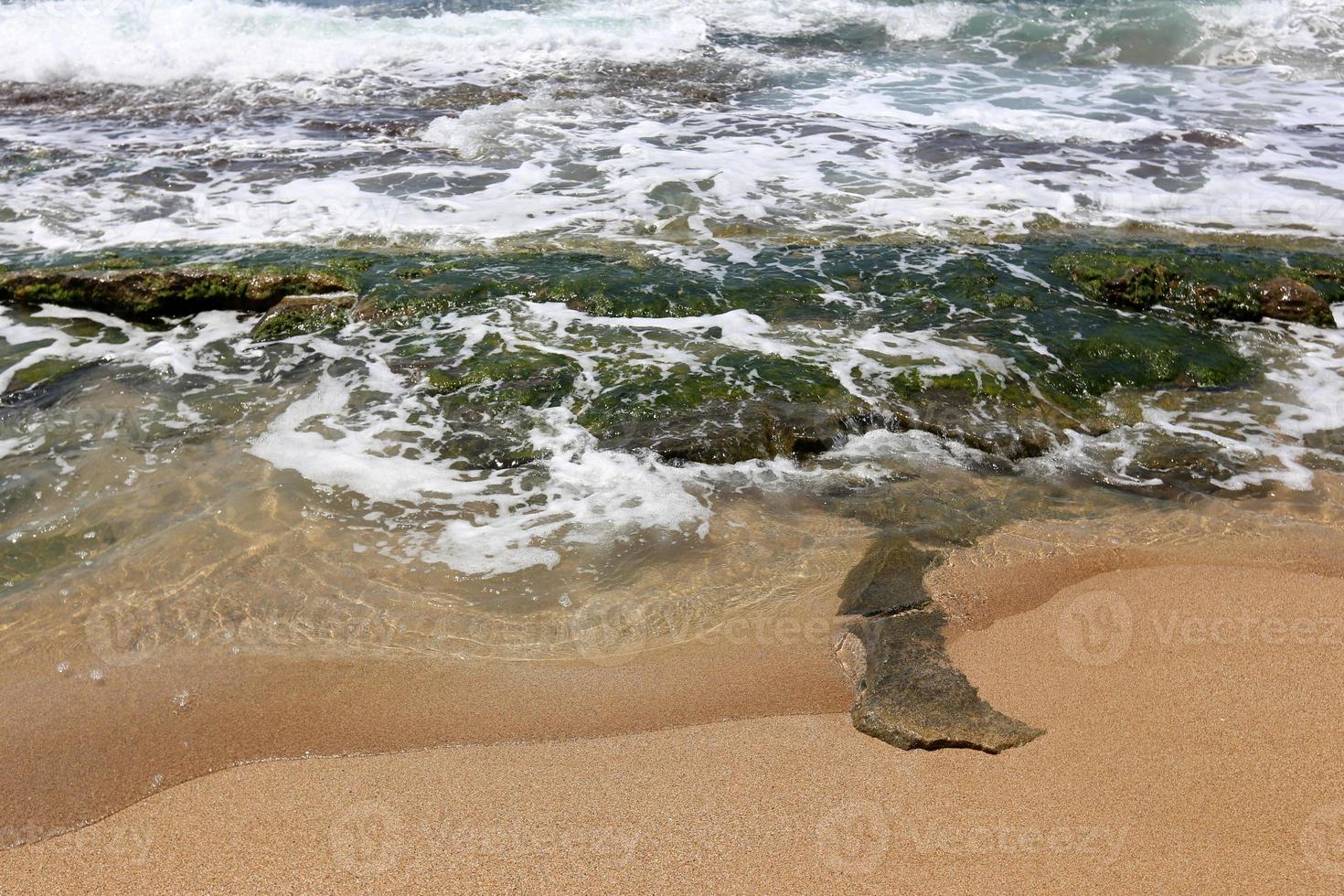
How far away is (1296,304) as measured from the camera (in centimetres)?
620

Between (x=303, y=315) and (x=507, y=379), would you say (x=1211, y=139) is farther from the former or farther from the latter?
(x=303, y=315)

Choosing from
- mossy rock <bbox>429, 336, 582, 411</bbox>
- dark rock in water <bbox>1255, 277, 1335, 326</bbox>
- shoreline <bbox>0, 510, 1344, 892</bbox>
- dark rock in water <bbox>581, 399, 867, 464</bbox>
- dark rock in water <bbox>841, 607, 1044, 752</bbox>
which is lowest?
shoreline <bbox>0, 510, 1344, 892</bbox>

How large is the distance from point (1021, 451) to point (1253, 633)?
1562 mm

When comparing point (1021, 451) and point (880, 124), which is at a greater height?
point (880, 124)

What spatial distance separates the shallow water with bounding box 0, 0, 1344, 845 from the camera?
3701 mm

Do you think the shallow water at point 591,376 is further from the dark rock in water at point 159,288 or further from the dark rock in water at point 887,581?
the dark rock in water at point 159,288

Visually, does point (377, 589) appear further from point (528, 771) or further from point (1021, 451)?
point (1021, 451)

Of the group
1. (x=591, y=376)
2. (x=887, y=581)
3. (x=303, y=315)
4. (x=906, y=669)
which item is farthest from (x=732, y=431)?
(x=303, y=315)

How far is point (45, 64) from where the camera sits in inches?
578

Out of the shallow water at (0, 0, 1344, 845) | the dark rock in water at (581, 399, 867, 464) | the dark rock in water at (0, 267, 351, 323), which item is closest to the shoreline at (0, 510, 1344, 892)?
the shallow water at (0, 0, 1344, 845)

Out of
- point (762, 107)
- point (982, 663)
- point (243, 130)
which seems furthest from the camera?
point (762, 107)

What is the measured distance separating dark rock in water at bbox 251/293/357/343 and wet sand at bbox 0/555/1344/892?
3.76m

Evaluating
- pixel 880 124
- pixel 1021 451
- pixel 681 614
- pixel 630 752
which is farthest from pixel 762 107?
pixel 630 752

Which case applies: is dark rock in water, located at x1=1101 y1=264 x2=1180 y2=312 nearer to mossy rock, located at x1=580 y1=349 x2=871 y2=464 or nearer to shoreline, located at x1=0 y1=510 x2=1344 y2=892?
mossy rock, located at x1=580 y1=349 x2=871 y2=464
